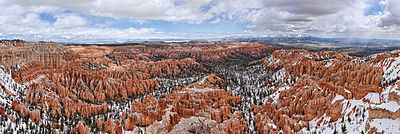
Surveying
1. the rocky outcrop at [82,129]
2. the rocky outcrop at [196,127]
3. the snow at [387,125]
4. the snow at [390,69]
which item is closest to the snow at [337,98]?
the snow at [390,69]

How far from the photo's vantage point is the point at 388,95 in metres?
28.9

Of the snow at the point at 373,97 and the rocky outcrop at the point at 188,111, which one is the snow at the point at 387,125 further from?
the rocky outcrop at the point at 188,111

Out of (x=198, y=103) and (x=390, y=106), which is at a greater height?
(x=390, y=106)

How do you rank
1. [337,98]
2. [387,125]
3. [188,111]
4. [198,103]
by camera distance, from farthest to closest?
1. [198,103]
2. [188,111]
3. [337,98]
4. [387,125]

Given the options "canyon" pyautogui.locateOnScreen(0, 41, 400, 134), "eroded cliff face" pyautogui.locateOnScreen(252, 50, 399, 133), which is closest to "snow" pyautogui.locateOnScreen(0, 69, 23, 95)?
"canyon" pyautogui.locateOnScreen(0, 41, 400, 134)

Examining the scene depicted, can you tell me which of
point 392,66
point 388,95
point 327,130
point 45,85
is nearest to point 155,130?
point 327,130

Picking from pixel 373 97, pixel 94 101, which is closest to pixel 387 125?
pixel 373 97

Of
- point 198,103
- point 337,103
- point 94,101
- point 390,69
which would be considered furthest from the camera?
point 94,101

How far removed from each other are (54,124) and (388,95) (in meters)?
55.6

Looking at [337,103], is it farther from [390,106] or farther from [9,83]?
[9,83]

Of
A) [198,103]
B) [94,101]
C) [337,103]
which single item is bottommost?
[94,101]

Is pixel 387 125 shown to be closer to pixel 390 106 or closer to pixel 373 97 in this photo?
pixel 390 106

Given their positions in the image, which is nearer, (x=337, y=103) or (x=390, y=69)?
(x=337, y=103)

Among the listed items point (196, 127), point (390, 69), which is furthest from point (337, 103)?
point (196, 127)
